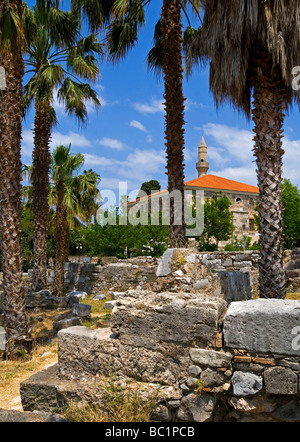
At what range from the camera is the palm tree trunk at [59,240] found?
1593 cm

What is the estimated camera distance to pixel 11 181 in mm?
7238

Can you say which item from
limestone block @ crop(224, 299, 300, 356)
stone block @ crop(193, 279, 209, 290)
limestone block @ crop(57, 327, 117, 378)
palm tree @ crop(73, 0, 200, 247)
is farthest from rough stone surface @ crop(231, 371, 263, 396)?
palm tree @ crop(73, 0, 200, 247)

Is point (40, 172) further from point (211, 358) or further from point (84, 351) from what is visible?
point (211, 358)

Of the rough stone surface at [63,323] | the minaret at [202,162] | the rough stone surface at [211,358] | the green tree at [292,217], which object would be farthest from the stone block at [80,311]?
the minaret at [202,162]

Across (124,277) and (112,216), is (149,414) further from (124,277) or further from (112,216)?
(112,216)

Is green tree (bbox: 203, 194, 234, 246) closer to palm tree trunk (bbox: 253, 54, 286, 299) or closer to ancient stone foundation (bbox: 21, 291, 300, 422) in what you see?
palm tree trunk (bbox: 253, 54, 286, 299)

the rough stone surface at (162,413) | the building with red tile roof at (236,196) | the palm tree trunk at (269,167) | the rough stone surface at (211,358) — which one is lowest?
the rough stone surface at (162,413)

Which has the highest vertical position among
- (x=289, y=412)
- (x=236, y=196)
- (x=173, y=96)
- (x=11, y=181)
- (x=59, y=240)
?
(x=236, y=196)

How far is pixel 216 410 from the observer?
11.3ft

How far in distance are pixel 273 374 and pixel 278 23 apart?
6372 mm

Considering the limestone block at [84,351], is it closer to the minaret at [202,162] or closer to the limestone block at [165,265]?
the limestone block at [165,265]

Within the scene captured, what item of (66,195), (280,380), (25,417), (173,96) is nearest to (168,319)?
(280,380)

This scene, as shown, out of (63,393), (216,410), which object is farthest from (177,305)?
(63,393)

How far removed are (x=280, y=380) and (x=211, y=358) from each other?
2.06ft
